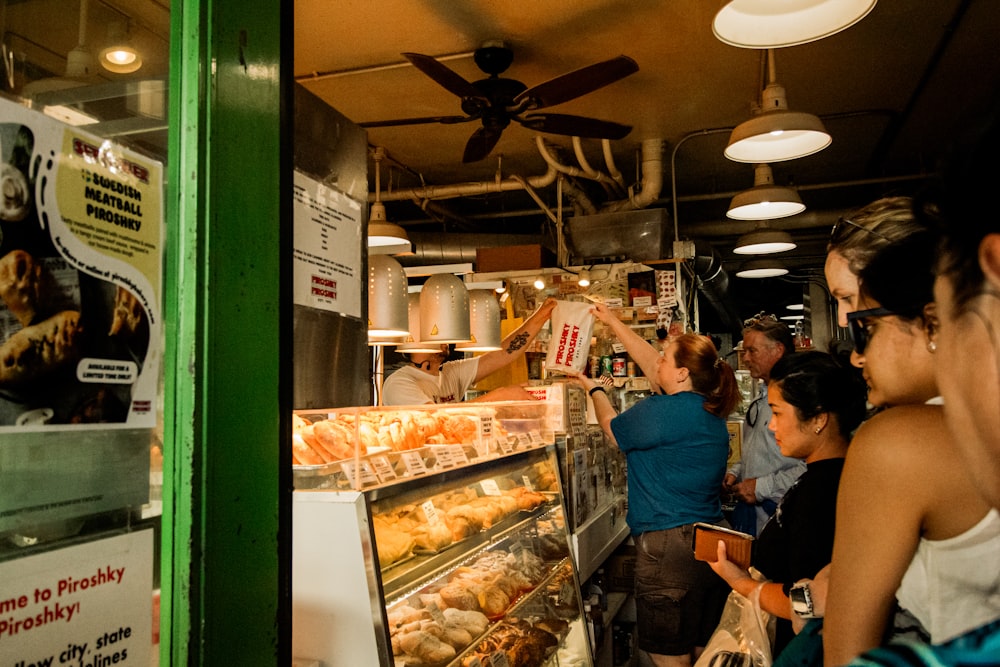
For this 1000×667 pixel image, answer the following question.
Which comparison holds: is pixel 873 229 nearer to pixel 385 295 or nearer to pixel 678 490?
pixel 385 295

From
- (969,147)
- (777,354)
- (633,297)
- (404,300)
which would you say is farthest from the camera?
(633,297)

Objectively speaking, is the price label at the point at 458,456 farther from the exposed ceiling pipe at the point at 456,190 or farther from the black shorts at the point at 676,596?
the exposed ceiling pipe at the point at 456,190

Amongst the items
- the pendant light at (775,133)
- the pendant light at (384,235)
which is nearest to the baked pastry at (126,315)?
the pendant light at (775,133)

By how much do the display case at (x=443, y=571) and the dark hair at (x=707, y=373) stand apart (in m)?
0.91

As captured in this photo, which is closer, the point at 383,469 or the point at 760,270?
the point at 383,469

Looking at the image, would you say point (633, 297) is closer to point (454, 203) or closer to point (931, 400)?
point (454, 203)

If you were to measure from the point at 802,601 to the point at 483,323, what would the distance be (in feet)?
9.90

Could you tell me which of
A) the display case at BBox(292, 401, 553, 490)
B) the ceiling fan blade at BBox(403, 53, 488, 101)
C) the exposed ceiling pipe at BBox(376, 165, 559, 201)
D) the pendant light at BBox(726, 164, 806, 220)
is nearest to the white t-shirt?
the display case at BBox(292, 401, 553, 490)

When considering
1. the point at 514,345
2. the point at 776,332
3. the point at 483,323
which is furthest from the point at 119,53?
the point at 514,345

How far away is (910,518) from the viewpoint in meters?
1.25

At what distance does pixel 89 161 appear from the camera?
1.16 m

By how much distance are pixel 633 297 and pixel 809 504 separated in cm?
473

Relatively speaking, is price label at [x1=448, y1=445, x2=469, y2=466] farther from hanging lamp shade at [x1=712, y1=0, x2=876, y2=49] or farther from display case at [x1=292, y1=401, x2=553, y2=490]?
hanging lamp shade at [x1=712, y1=0, x2=876, y2=49]

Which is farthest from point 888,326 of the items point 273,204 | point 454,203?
point 454,203
